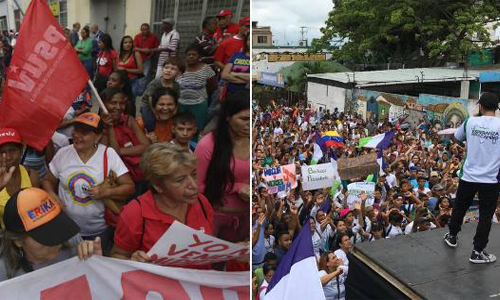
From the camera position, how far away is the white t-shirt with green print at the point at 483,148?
12.2 feet

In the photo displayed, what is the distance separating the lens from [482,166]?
12.5 ft

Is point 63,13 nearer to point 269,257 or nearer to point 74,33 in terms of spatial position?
point 74,33

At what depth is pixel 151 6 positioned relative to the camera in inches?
121

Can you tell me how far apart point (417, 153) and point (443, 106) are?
8.88 metres

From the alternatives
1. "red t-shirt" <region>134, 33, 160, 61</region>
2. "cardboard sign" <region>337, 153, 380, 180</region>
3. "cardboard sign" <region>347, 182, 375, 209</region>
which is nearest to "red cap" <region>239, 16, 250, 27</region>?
"red t-shirt" <region>134, 33, 160, 61</region>

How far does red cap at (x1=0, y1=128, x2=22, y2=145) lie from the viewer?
2.73 m

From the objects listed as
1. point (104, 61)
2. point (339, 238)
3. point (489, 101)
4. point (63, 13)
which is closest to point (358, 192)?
point (339, 238)

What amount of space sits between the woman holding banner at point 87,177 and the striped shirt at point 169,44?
63 centimetres

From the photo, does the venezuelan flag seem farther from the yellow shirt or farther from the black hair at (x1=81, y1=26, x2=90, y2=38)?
the yellow shirt

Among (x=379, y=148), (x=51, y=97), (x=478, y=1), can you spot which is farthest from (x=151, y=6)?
(x=478, y=1)

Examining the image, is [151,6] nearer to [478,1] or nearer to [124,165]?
[124,165]

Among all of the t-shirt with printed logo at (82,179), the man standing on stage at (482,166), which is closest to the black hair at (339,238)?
the man standing on stage at (482,166)

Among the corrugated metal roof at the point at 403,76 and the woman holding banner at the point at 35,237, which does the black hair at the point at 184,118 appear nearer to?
the woman holding banner at the point at 35,237

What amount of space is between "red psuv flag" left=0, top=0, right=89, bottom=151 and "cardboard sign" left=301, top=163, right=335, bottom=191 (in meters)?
4.48
